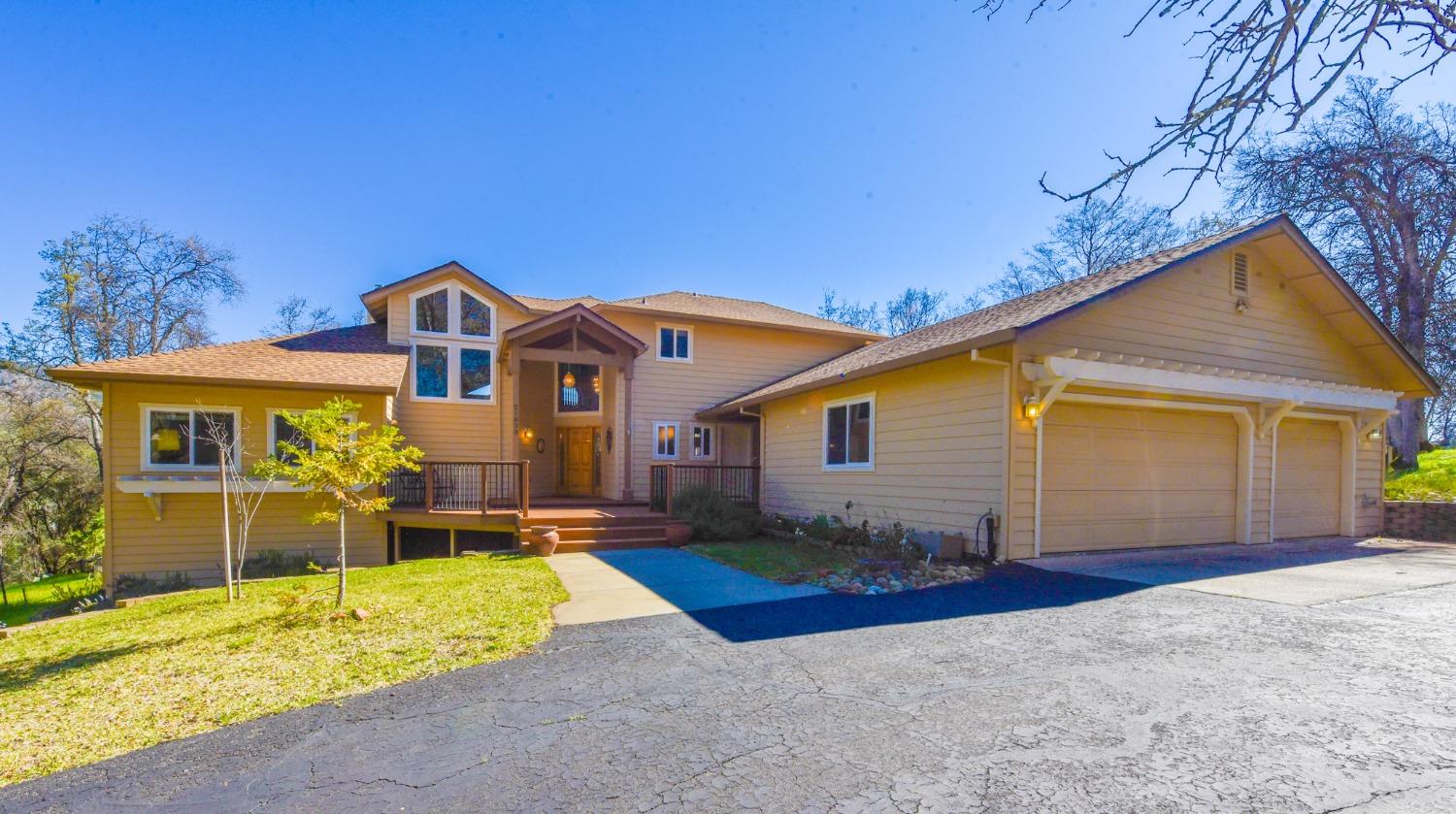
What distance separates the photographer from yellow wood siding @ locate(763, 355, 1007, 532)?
27.1ft

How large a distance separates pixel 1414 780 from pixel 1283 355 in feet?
34.2

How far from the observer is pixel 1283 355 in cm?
1047

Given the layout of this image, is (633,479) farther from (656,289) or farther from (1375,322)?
(1375,322)

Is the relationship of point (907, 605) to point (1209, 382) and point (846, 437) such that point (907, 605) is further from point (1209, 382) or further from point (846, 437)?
point (1209, 382)

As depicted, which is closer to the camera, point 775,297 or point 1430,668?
point 1430,668

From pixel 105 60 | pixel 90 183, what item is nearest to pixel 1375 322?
pixel 105 60

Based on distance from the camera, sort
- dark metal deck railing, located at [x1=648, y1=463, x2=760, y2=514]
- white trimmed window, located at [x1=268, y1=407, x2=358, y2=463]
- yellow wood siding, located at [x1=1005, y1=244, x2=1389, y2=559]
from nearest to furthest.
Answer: yellow wood siding, located at [x1=1005, y1=244, x2=1389, y2=559], white trimmed window, located at [x1=268, y1=407, x2=358, y2=463], dark metal deck railing, located at [x1=648, y1=463, x2=760, y2=514]

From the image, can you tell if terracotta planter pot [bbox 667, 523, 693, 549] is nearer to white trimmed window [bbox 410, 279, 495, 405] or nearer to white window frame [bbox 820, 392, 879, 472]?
white window frame [bbox 820, 392, 879, 472]

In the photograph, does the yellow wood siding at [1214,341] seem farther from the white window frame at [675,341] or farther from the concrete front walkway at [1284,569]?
the white window frame at [675,341]

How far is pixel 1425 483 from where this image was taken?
1442 cm

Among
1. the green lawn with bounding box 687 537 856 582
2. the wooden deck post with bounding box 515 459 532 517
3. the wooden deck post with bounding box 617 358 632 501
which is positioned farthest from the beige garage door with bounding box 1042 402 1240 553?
the wooden deck post with bounding box 515 459 532 517

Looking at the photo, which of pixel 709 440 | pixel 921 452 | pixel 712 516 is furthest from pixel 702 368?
pixel 921 452

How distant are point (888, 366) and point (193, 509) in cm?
1245

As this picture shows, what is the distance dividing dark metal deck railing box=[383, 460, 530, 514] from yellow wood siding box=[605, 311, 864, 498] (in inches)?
125
